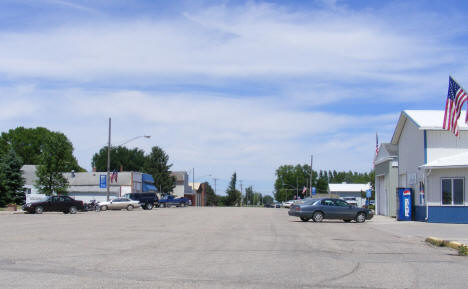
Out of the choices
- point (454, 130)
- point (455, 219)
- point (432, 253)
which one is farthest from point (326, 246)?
point (455, 219)

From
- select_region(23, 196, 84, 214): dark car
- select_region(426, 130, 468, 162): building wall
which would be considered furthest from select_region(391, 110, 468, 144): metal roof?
select_region(23, 196, 84, 214): dark car

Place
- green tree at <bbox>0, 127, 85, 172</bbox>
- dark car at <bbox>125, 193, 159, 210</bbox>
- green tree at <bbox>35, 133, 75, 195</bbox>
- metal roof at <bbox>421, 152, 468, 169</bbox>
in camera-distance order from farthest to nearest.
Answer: green tree at <bbox>0, 127, 85, 172</bbox> < dark car at <bbox>125, 193, 159, 210</bbox> < green tree at <bbox>35, 133, 75, 195</bbox> < metal roof at <bbox>421, 152, 468, 169</bbox>

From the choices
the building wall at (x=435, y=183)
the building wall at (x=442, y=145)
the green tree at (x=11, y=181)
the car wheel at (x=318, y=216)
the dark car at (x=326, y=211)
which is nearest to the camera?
the building wall at (x=435, y=183)

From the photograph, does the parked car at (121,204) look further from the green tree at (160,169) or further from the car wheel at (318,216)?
the green tree at (160,169)

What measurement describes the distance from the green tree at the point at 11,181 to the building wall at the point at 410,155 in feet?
149

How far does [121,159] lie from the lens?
116 metres

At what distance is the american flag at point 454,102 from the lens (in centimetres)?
2334

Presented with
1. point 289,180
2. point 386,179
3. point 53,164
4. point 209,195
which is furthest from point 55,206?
point 289,180

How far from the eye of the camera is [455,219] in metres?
29.7

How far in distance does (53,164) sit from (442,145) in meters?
41.4

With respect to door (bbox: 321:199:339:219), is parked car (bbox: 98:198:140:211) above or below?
below

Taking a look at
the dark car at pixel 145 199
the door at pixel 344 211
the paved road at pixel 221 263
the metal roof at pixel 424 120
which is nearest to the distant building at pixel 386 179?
the metal roof at pixel 424 120

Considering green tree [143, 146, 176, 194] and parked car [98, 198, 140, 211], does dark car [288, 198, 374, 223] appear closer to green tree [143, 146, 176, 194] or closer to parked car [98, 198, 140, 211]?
parked car [98, 198, 140, 211]

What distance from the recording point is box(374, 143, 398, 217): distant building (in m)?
41.2
